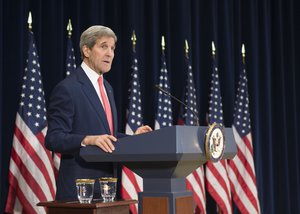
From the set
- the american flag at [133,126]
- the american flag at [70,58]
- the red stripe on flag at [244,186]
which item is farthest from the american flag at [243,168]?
the american flag at [70,58]

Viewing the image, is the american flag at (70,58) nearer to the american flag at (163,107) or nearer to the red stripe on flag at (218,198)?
the american flag at (163,107)

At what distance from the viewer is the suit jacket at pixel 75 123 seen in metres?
2.36

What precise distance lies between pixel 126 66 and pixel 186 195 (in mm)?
3995

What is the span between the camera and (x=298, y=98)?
7.62m

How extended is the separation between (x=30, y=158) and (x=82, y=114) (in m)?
2.52

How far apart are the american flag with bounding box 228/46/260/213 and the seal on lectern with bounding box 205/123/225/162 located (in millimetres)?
4207

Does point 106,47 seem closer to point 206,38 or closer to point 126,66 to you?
point 126,66

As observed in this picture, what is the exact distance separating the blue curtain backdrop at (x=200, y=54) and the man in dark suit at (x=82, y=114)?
274cm

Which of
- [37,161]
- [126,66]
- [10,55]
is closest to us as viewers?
[37,161]

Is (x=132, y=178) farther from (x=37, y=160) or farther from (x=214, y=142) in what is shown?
(x=214, y=142)

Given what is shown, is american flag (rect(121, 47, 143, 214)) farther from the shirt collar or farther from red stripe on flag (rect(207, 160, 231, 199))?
the shirt collar

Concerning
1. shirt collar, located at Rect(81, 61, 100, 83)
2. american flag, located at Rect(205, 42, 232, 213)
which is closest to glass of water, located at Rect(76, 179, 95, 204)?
shirt collar, located at Rect(81, 61, 100, 83)

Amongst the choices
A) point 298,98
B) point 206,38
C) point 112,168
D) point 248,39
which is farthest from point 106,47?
point 298,98

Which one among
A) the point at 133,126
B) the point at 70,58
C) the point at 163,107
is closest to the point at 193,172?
the point at 163,107
